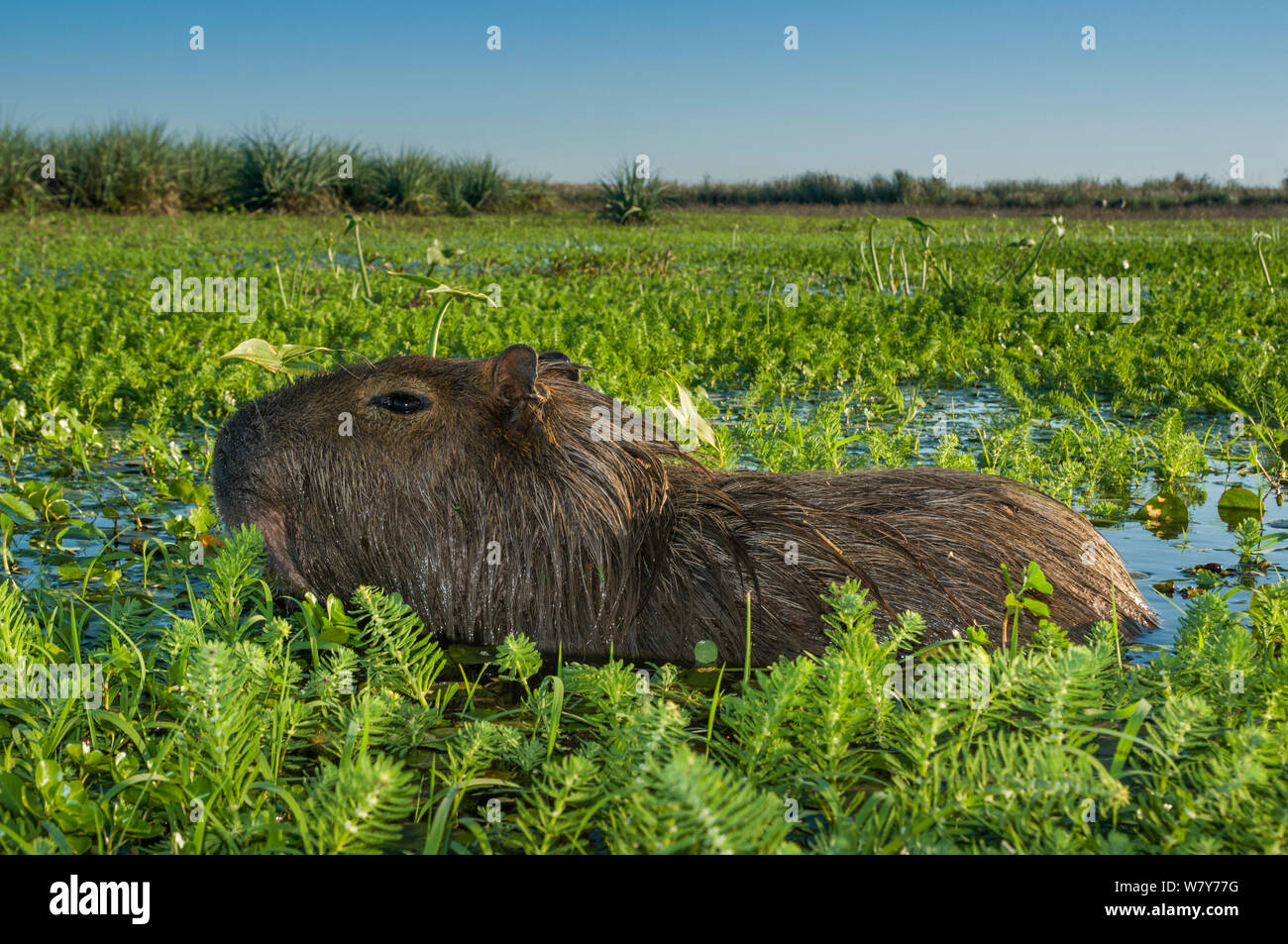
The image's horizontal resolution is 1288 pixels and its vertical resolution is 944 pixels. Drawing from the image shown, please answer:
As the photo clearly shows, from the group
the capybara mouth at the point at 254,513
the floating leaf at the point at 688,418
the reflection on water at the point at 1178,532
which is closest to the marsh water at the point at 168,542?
the reflection on water at the point at 1178,532

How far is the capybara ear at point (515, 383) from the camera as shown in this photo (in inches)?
127

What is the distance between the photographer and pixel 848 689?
7.60 ft

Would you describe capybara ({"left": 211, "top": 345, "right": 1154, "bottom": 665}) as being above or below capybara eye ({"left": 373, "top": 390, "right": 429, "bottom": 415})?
below

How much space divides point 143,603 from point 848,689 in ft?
8.16

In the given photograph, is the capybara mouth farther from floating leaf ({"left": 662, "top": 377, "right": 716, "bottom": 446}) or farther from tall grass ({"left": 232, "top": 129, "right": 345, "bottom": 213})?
tall grass ({"left": 232, "top": 129, "right": 345, "bottom": 213})

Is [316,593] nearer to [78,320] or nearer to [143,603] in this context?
[143,603]

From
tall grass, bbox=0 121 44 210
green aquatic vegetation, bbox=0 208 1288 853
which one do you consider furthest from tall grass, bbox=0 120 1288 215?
green aquatic vegetation, bbox=0 208 1288 853

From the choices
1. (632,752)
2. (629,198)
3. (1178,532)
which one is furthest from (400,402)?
(629,198)

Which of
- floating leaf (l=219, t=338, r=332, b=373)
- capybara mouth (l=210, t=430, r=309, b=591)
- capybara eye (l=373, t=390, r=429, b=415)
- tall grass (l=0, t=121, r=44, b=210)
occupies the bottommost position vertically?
capybara mouth (l=210, t=430, r=309, b=591)

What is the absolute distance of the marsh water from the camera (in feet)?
12.3

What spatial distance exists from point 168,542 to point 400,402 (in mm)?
1600

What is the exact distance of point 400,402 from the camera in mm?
3385

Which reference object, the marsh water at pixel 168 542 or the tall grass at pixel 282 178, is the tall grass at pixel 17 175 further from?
the marsh water at pixel 168 542
